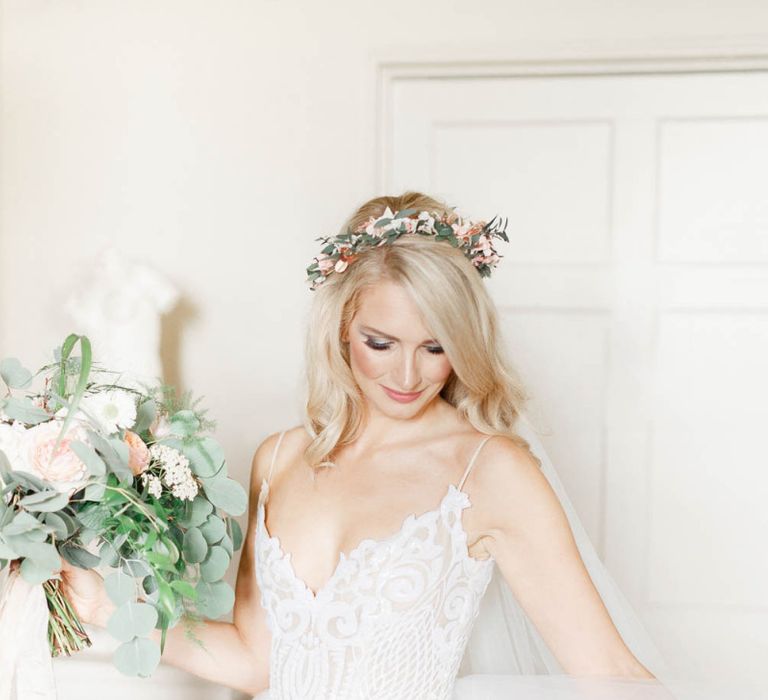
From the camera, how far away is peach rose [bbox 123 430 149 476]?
1.49 m

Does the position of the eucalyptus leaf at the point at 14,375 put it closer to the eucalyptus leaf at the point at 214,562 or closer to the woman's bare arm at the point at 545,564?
the eucalyptus leaf at the point at 214,562

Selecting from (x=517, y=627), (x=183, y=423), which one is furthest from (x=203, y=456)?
(x=517, y=627)

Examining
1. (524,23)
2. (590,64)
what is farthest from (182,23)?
(590,64)

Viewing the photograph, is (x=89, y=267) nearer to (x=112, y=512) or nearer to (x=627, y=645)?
(x=112, y=512)

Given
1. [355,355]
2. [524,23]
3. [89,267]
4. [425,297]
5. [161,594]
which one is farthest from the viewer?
[89,267]

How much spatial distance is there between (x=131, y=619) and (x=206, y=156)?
1.69 metres

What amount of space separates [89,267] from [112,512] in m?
1.56

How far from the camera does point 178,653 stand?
1882mm

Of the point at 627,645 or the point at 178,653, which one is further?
the point at 178,653

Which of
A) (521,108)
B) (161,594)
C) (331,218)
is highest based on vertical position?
(521,108)

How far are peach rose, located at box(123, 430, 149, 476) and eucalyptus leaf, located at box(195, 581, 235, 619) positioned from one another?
295 mm

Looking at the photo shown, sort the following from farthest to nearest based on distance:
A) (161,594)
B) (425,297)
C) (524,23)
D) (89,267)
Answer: (89,267) < (524,23) < (425,297) < (161,594)

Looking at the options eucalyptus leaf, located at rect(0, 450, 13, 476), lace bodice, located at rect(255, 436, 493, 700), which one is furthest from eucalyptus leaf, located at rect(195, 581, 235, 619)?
eucalyptus leaf, located at rect(0, 450, 13, 476)

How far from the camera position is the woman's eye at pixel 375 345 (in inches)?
68.7
